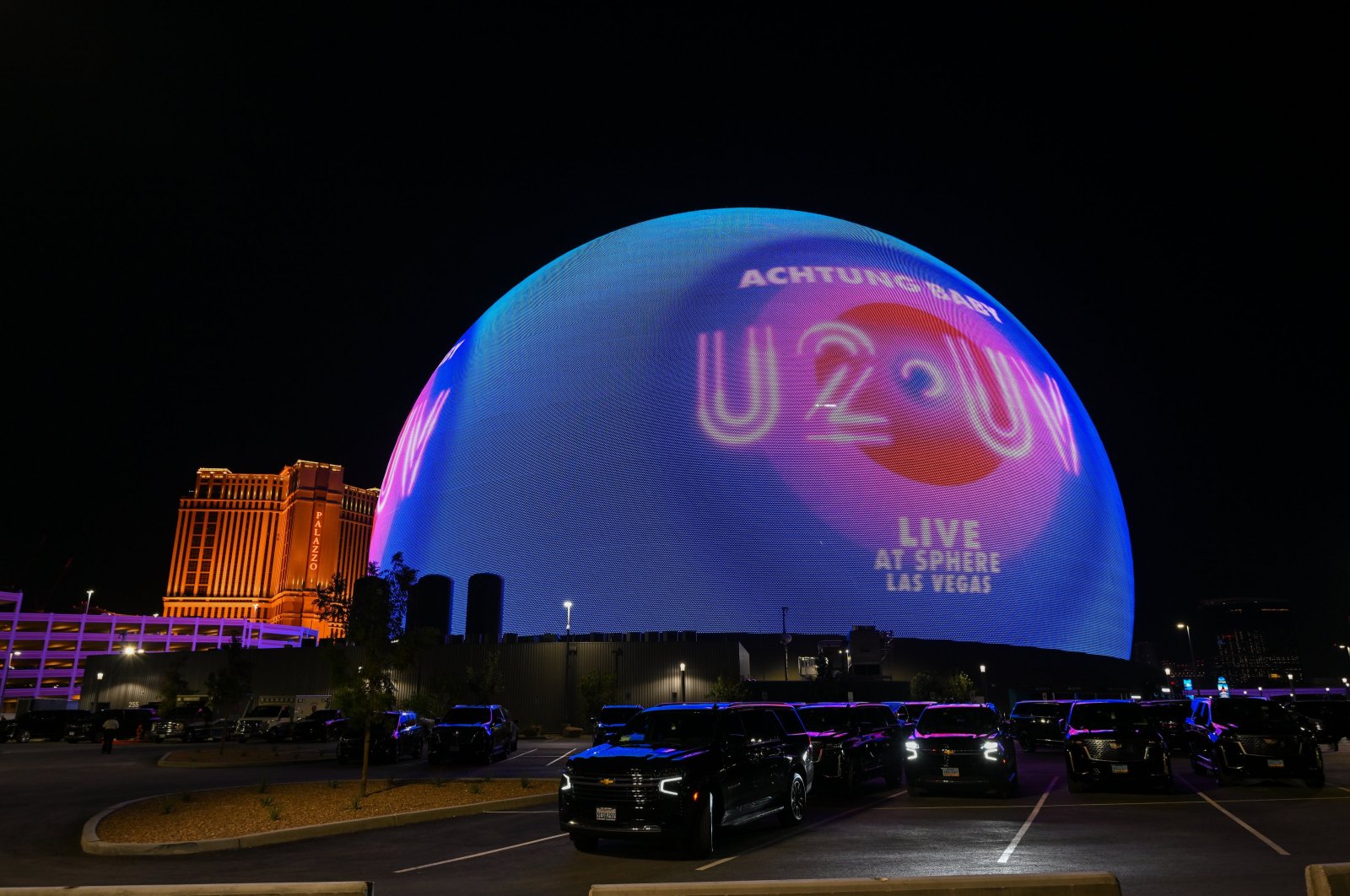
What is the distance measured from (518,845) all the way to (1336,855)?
995 cm

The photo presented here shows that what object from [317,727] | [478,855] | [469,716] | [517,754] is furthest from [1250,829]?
[317,727]

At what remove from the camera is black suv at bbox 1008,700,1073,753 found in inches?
1195

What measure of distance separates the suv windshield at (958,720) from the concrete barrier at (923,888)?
13014mm

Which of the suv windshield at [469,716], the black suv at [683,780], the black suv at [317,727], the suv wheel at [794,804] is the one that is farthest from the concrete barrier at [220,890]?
the black suv at [317,727]

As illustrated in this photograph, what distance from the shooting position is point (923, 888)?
4.77 metres

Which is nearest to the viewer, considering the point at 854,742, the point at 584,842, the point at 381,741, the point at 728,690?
the point at 584,842

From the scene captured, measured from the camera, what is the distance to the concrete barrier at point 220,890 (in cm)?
466

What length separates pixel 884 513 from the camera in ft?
162

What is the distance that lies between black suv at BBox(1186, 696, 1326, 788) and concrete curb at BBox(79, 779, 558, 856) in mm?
14296

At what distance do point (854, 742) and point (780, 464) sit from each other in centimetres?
3233

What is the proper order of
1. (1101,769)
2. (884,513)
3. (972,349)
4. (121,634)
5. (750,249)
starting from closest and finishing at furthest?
(1101,769) < (884,513) < (972,349) < (750,249) < (121,634)

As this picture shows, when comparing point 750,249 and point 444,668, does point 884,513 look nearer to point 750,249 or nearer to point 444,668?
point 750,249

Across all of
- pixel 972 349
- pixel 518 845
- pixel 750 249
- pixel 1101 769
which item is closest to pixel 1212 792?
pixel 1101 769

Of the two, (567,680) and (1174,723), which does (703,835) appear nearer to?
(1174,723)
